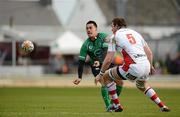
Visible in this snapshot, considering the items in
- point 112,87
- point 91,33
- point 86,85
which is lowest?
point 86,85

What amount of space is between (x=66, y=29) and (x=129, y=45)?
4544 centimetres

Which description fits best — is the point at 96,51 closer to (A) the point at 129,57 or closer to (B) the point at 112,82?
(B) the point at 112,82

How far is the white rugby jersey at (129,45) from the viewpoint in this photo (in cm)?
1614

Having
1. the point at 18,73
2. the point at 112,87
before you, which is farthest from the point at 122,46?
the point at 18,73

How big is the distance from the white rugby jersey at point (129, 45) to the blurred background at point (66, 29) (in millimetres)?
21865

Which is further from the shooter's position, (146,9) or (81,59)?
(146,9)

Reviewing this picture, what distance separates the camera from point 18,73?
42.5m

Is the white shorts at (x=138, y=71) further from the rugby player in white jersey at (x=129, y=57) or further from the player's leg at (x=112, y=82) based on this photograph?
the player's leg at (x=112, y=82)

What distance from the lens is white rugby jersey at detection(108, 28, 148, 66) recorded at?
16.1 m

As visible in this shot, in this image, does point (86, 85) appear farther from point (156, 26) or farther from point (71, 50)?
point (156, 26)

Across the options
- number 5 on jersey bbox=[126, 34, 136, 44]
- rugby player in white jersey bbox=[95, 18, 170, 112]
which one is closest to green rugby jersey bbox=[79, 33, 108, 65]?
rugby player in white jersey bbox=[95, 18, 170, 112]

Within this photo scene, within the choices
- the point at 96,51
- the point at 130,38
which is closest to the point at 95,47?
the point at 96,51

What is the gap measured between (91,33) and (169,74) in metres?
24.1

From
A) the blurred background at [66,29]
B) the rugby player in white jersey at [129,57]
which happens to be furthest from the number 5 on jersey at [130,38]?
the blurred background at [66,29]
